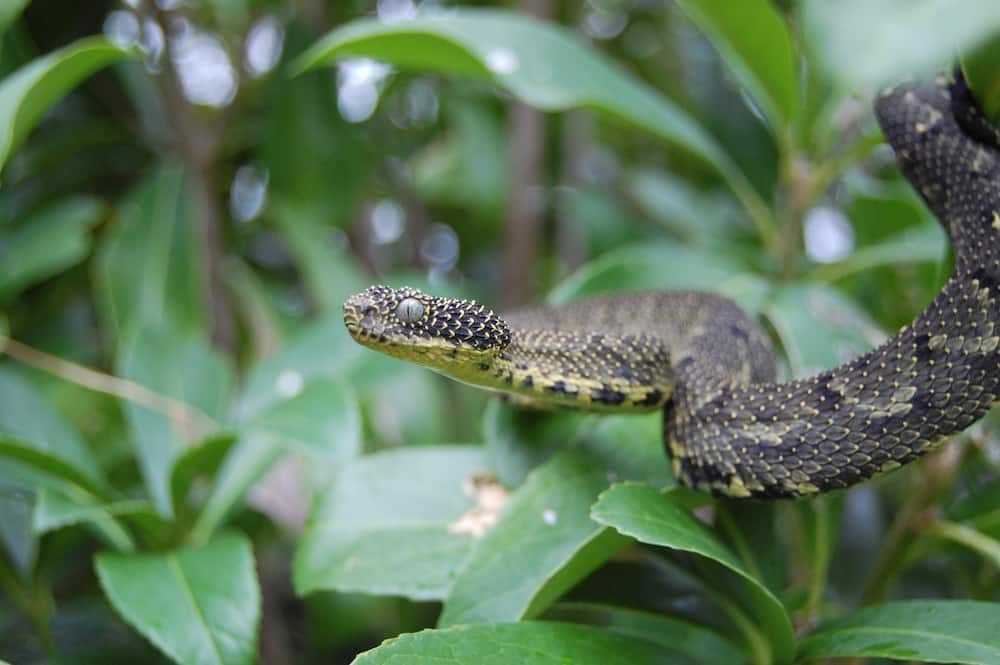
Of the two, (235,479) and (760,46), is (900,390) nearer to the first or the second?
(760,46)

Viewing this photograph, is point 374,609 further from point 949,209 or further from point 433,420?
point 949,209

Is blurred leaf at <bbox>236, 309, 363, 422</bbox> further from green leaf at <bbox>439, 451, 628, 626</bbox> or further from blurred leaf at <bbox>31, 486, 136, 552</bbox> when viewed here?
green leaf at <bbox>439, 451, 628, 626</bbox>

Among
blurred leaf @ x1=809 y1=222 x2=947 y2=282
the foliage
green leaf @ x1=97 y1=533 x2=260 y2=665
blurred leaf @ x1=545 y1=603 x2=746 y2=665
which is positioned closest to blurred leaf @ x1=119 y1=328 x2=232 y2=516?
the foliage

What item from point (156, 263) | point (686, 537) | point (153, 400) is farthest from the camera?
point (156, 263)

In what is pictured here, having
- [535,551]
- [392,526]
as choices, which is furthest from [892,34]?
[392,526]

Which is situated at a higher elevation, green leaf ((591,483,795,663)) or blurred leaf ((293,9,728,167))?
blurred leaf ((293,9,728,167))

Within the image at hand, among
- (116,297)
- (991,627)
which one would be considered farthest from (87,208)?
(991,627)
